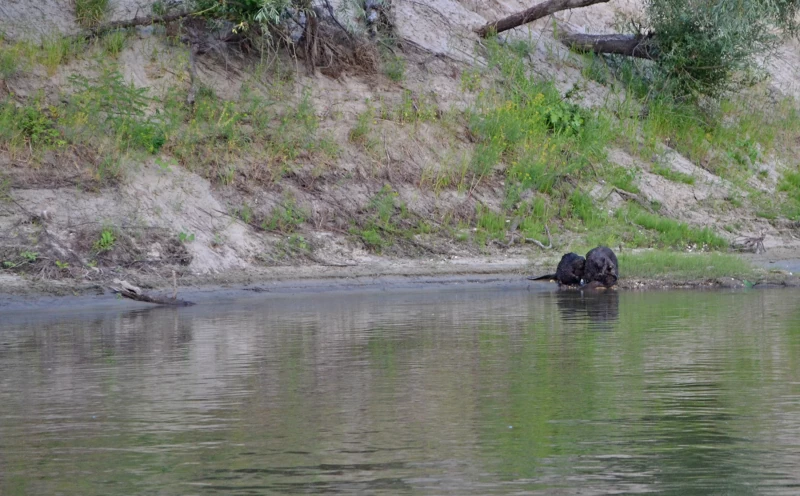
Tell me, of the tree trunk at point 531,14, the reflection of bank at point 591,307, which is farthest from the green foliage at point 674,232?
the tree trunk at point 531,14

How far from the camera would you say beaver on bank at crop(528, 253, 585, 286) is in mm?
15391

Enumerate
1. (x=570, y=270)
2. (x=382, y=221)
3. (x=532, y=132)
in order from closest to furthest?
(x=570, y=270), (x=382, y=221), (x=532, y=132)

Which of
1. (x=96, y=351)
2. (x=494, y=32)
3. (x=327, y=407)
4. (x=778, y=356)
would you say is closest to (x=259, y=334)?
(x=96, y=351)

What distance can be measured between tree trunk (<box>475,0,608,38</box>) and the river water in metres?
10.4

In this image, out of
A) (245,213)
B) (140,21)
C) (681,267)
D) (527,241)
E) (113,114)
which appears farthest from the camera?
(140,21)

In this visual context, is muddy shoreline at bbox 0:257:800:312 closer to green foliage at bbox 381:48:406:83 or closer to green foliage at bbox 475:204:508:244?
green foliage at bbox 475:204:508:244

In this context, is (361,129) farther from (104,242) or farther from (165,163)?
(104,242)

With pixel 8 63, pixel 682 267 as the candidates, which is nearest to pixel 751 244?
pixel 682 267

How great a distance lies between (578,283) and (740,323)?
13.6 ft

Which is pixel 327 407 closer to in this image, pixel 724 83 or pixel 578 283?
pixel 578 283

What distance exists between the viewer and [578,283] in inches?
604

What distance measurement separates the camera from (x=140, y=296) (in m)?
12.9

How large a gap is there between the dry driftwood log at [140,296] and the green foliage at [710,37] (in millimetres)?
11181

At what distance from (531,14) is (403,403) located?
1573 cm
